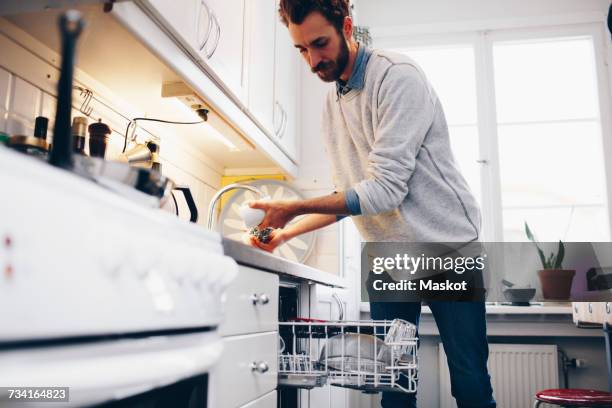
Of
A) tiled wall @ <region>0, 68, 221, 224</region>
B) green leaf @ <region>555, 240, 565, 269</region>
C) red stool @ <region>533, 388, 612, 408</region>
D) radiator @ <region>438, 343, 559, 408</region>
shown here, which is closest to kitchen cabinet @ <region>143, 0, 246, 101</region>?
tiled wall @ <region>0, 68, 221, 224</region>

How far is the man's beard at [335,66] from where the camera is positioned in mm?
1550

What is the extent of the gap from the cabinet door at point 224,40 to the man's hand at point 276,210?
458 millimetres

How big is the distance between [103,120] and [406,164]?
0.90 meters

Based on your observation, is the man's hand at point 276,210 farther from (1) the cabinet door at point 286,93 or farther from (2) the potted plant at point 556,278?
(2) the potted plant at point 556,278

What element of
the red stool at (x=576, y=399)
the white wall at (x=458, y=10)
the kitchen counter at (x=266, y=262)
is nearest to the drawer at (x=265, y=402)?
the kitchen counter at (x=266, y=262)

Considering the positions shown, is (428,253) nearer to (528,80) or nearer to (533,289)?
(533,289)

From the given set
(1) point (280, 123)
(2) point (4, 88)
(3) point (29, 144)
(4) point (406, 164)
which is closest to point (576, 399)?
(4) point (406, 164)

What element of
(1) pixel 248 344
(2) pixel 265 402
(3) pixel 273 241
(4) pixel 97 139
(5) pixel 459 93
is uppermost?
(5) pixel 459 93

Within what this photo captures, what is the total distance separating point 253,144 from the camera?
2.11 metres

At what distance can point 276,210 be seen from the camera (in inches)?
54.5

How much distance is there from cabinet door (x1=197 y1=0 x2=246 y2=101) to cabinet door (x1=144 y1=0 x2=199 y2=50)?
0.15 ft

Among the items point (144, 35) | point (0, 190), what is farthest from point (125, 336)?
point (144, 35)

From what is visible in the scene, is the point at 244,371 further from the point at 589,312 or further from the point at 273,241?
the point at 589,312

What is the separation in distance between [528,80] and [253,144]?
1.90 meters
